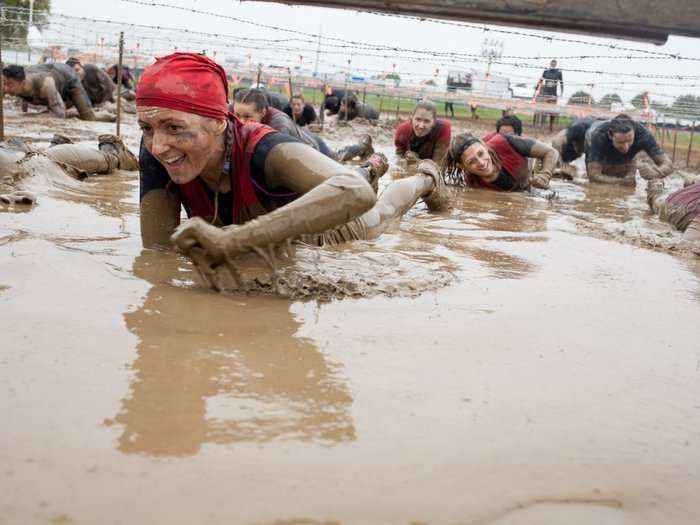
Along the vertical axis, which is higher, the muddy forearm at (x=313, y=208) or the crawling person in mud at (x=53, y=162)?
the muddy forearm at (x=313, y=208)

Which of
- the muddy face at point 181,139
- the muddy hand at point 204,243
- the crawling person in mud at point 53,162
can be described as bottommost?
the crawling person in mud at point 53,162

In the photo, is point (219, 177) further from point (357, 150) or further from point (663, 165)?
point (663, 165)

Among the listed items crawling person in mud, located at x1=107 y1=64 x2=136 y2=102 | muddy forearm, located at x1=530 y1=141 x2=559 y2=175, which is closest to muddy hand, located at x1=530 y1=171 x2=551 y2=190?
muddy forearm, located at x1=530 y1=141 x2=559 y2=175

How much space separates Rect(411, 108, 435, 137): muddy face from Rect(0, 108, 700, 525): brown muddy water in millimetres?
5620

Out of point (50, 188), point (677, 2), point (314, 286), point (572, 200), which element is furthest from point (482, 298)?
point (572, 200)

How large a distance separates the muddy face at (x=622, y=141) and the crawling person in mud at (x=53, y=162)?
5703 millimetres

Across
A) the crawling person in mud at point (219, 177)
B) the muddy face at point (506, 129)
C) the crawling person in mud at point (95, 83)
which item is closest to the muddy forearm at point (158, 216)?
the crawling person in mud at point (219, 177)

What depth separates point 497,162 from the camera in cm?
762

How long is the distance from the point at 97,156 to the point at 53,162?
0.62 m

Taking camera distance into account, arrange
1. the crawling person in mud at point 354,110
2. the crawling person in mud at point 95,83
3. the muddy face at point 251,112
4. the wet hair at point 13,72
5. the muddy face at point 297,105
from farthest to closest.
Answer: the crawling person in mud at point 354,110 → the crawling person in mud at point 95,83 → the muddy face at point 297,105 → the wet hair at point 13,72 → the muddy face at point 251,112

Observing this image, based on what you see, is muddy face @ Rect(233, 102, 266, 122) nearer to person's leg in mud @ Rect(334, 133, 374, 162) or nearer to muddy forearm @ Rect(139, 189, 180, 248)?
person's leg in mud @ Rect(334, 133, 374, 162)

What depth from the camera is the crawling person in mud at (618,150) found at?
9305mm

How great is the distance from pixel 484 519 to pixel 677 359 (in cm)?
131

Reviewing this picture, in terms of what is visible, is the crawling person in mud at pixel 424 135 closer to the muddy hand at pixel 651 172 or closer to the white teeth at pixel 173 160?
the muddy hand at pixel 651 172
